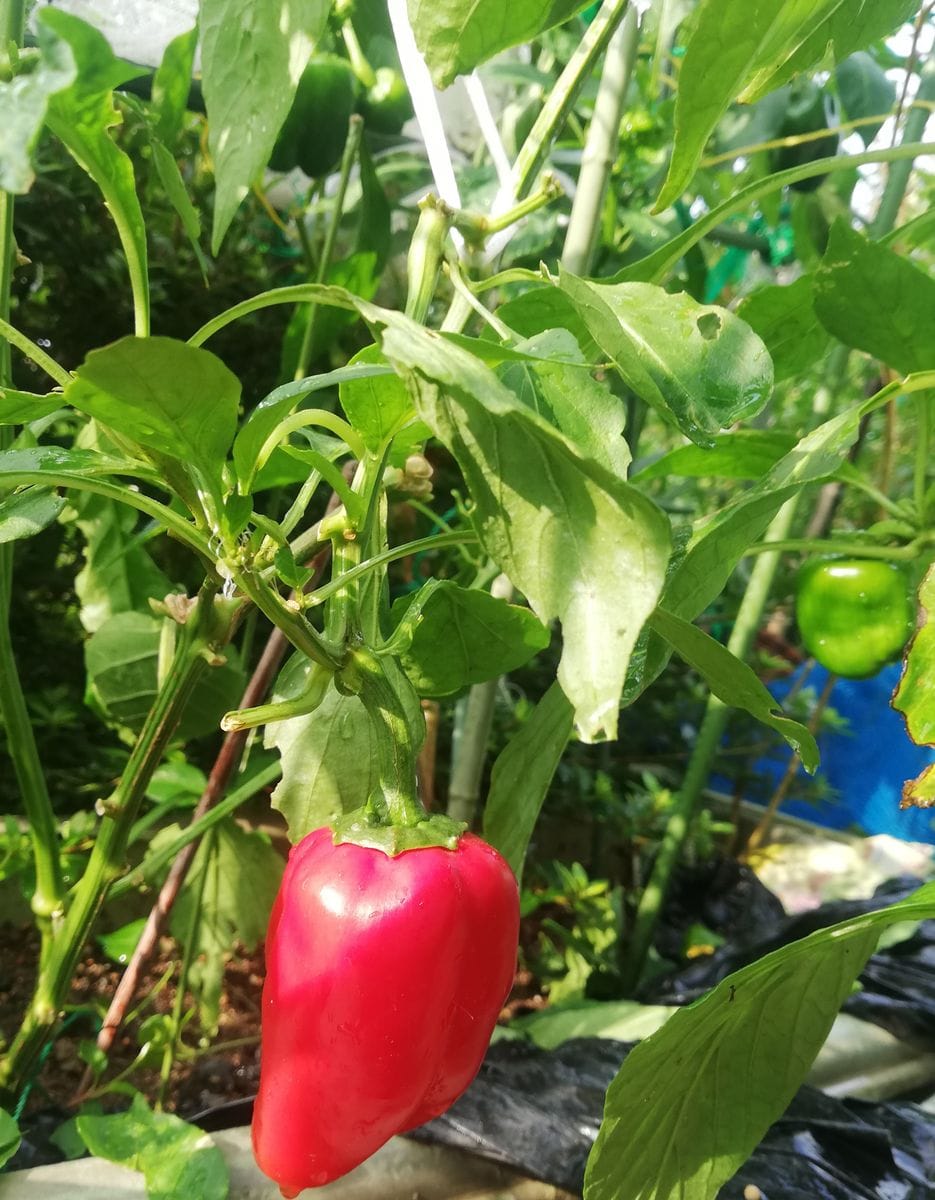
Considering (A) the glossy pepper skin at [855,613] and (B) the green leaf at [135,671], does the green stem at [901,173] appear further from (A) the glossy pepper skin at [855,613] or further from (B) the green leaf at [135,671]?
(B) the green leaf at [135,671]

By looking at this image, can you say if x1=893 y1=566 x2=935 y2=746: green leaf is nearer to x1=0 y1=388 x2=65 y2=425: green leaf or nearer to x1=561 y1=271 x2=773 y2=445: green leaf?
x1=561 y1=271 x2=773 y2=445: green leaf

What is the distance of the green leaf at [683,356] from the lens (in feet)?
0.84

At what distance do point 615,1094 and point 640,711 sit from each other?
3.87ft

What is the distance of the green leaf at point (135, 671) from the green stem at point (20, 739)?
0.40ft

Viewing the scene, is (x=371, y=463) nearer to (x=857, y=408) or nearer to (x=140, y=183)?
(x=857, y=408)

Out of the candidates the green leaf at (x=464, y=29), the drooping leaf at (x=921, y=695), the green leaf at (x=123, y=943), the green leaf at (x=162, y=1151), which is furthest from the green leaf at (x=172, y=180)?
the green leaf at (x=123, y=943)

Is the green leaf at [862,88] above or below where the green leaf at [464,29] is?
above

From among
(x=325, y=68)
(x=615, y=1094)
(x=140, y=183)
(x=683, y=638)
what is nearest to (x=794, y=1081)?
(x=615, y=1094)

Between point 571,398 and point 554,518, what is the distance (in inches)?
2.3

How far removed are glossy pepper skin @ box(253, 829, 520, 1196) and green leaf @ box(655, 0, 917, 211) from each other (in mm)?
255

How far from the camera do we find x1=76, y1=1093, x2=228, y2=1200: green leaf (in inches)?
17.8

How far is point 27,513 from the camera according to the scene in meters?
0.32

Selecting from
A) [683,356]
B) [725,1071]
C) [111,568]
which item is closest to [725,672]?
[683,356]

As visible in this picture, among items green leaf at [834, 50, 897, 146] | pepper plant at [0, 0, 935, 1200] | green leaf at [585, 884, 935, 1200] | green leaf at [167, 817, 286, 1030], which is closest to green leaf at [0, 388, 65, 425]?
pepper plant at [0, 0, 935, 1200]
